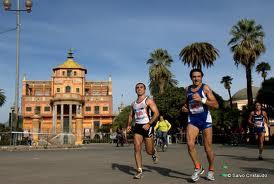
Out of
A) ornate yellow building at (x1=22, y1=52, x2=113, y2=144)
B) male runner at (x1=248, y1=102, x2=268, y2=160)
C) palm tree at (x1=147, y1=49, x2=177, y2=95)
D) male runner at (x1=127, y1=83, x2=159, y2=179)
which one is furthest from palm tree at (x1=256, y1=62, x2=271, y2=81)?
male runner at (x1=127, y1=83, x2=159, y2=179)

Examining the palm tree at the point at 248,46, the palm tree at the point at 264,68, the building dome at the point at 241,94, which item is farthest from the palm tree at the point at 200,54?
the building dome at the point at 241,94

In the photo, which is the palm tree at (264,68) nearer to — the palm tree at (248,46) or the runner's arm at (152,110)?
the palm tree at (248,46)

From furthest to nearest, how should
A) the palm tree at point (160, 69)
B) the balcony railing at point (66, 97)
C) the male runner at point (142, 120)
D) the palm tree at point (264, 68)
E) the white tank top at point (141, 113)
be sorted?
the balcony railing at point (66, 97) → the palm tree at point (264, 68) → the palm tree at point (160, 69) → the white tank top at point (141, 113) → the male runner at point (142, 120)

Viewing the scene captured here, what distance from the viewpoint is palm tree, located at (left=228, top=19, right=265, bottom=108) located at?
1574 inches

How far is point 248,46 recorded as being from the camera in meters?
40.4

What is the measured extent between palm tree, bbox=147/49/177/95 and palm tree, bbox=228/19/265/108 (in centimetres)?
1493

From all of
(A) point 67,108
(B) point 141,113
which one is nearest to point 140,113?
(B) point 141,113

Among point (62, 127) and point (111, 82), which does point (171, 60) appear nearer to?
point (62, 127)

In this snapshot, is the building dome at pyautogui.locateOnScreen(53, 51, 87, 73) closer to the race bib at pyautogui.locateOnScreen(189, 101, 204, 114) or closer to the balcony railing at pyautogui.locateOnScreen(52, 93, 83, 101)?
the balcony railing at pyautogui.locateOnScreen(52, 93, 83, 101)

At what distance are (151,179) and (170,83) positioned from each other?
55006mm

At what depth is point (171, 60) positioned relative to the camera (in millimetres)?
57312

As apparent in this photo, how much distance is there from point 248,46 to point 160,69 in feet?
56.3

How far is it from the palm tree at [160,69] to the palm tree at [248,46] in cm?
1493

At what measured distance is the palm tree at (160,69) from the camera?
55531mm
